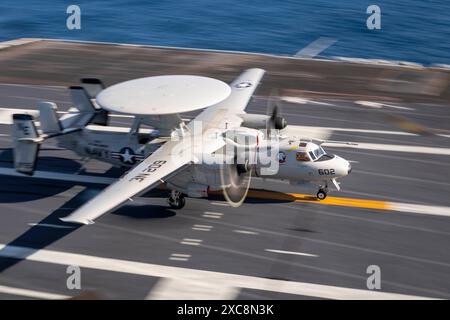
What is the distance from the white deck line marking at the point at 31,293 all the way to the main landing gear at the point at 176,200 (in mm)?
8914

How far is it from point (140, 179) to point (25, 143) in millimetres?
7558

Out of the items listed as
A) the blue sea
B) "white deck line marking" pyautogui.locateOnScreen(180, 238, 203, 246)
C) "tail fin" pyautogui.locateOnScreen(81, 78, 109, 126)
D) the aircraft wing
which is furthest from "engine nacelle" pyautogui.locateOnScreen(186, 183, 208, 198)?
the blue sea

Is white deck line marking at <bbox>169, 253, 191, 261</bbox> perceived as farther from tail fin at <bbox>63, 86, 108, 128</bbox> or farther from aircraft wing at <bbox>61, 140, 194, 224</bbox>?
tail fin at <bbox>63, 86, 108, 128</bbox>

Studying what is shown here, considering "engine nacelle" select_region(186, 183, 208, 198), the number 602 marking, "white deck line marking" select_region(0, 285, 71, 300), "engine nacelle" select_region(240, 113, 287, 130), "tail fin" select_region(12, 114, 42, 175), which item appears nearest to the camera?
"white deck line marking" select_region(0, 285, 71, 300)

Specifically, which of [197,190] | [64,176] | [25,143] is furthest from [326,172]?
[25,143]

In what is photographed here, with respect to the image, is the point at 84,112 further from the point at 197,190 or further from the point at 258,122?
the point at 258,122

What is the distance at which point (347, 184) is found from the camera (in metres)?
37.3

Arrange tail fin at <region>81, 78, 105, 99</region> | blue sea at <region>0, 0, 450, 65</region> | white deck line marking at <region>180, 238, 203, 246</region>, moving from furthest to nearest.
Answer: blue sea at <region>0, 0, 450, 65</region>, tail fin at <region>81, 78, 105, 99</region>, white deck line marking at <region>180, 238, 203, 246</region>

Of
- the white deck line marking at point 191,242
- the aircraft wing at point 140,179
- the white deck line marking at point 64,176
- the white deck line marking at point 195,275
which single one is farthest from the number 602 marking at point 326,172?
the white deck line marking at point 64,176

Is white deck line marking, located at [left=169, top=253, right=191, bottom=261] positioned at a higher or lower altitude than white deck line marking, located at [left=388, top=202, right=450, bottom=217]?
lower

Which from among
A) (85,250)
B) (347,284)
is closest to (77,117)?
(85,250)

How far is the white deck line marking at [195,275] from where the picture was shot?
26.7 m

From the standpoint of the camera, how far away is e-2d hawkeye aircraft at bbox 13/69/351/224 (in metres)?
31.5

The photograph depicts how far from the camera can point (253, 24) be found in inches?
Result: 4065
